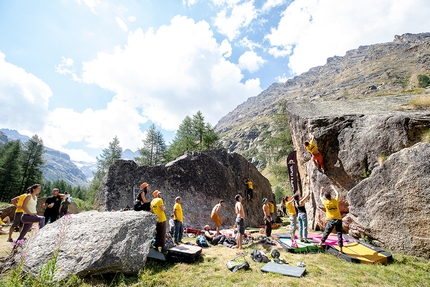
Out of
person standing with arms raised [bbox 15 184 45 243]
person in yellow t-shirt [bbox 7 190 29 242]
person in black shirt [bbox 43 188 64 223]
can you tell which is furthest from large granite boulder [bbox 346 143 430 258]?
person in yellow t-shirt [bbox 7 190 29 242]

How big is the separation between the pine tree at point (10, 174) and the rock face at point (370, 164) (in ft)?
145

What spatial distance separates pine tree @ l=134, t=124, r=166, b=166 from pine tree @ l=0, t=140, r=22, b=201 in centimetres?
1911

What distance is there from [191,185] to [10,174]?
37655mm

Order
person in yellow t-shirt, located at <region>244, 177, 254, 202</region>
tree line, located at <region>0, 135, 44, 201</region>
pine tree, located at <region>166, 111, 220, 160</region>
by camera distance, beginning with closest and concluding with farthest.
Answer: person in yellow t-shirt, located at <region>244, 177, 254, 202</region>, pine tree, located at <region>166, 111, 220, 160</region>, tree line, located at <region>0, 135, 44, 201</region>

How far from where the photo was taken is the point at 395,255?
24.1ft

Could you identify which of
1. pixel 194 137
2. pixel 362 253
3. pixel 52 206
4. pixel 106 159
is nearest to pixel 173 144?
pixel 194 137

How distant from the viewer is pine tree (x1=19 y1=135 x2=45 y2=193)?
36.2 metres

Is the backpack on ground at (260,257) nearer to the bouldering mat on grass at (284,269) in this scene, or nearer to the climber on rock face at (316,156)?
the bouldering mat on grass at (284,269)

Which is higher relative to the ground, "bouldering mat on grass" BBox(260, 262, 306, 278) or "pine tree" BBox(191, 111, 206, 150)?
"pine tree" BBox(191, 111, 206, 150)

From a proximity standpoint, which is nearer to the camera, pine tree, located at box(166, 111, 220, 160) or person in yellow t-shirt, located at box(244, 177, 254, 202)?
person in yellow t-shirt, located at box(244, 177, 254, 202)

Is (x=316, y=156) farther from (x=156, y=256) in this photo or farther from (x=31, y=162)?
(x=31, y=162)

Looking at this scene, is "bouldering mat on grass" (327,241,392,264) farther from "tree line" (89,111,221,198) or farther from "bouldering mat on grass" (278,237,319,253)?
"tree line" (89,111,221,198)

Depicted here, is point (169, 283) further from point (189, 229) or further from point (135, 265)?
point (189, 229)

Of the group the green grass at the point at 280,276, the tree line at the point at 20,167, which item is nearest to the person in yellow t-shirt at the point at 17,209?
the green grass at the point at 280,276
